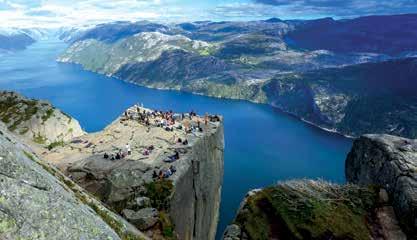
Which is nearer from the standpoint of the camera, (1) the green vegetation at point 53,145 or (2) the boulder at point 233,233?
(2) the boulder at point 233,233

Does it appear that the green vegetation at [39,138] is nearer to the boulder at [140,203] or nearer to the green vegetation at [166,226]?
the boulder at [140,203]

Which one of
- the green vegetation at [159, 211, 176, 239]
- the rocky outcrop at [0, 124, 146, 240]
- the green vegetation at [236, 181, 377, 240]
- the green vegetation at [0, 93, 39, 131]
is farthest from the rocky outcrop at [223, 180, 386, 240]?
the green vegetation at [0, 93, 39, 131]

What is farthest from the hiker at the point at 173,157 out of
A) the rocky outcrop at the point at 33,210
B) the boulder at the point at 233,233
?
the rocky outcrop at the point at 33,210

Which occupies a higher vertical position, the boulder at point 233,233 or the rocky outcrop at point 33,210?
the rocky outcrop at point 33,210

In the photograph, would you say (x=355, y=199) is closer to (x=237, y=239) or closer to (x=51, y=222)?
(x=237, y=239)

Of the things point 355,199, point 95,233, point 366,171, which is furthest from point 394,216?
point 95,233

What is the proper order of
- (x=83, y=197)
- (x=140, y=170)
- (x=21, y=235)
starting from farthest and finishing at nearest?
(x=140, y=170) < (x=83, y=197) < (x=21, y=235)
